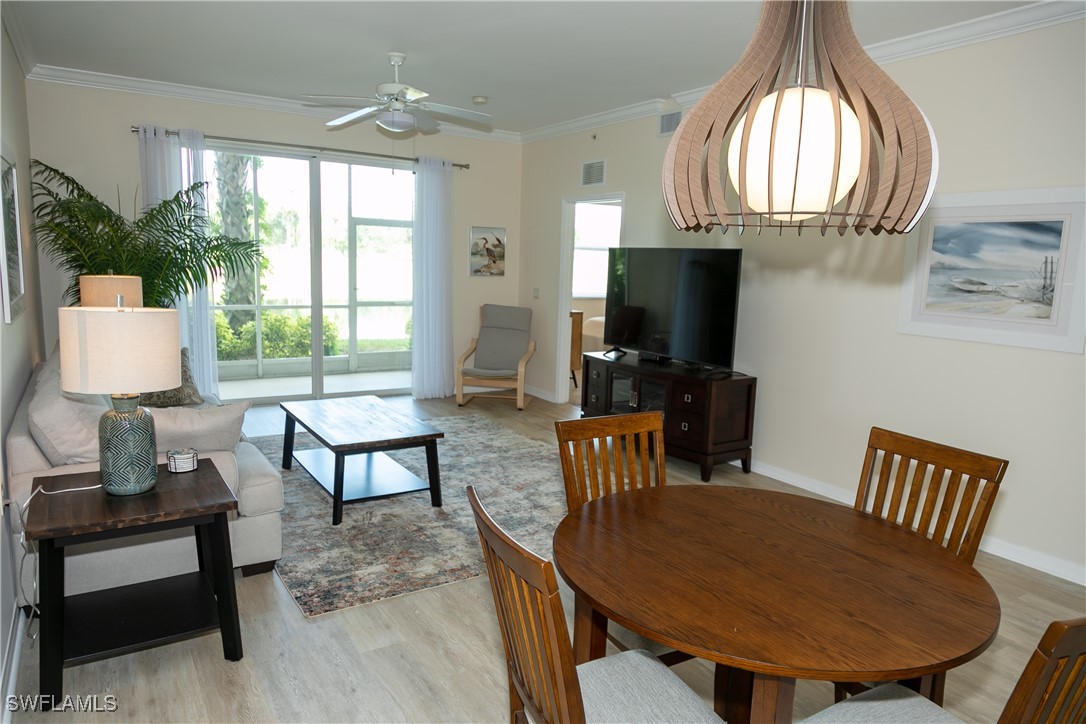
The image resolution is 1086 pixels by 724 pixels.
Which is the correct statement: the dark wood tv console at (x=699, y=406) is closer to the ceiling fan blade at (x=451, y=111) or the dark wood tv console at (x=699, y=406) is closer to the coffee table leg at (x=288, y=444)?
the ceiling fan blade at (x=451, y=111)

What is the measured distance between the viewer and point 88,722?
6.93ft

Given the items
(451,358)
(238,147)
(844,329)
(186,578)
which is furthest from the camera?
(451,358)

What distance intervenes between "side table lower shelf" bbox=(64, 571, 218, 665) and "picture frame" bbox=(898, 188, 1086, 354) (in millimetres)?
3809

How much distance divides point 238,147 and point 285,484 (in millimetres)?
3290

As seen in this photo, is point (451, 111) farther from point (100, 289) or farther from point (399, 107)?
point (100, 289)

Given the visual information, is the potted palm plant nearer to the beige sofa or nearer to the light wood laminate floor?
the beige sofa

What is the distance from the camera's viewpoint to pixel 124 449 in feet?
7.55

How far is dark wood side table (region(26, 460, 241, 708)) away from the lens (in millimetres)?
2111

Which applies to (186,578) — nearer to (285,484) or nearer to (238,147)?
(285,484)

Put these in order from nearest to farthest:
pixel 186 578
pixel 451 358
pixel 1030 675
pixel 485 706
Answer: pixel 1030 675 < pixel 485 706 < pixel 186 578 < pixel 451 358

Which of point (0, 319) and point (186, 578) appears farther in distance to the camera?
point (186, 578)

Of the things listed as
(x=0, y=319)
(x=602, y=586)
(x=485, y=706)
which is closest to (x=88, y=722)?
(x=485, y=706)

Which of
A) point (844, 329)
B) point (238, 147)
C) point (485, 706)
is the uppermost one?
point (238, 147)

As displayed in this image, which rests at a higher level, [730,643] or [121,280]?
[121,280]
